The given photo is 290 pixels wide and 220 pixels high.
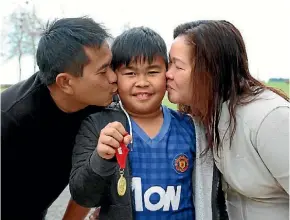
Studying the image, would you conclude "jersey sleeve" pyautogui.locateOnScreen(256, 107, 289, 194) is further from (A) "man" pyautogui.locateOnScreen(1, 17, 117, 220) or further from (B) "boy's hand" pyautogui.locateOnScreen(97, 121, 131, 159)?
(A) "man" pyautogui.locateOnScreen(1, 17, 117, 220)

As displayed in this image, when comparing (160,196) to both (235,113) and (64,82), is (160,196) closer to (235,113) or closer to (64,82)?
(235,113)

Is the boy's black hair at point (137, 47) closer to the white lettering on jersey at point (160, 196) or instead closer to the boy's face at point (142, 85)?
the boy's face at point (142, 85)

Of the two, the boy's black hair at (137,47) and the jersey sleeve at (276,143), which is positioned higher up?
the boy's black hair at (137,47)

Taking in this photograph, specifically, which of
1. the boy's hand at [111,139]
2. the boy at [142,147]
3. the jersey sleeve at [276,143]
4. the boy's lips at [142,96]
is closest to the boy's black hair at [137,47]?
the boy at [142,147]

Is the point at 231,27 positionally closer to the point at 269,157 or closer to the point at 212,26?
the point at 212,26

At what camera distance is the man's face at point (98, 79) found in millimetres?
1723

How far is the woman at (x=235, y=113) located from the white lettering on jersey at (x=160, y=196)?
0.21 meters

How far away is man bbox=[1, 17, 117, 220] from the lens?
1.71 m

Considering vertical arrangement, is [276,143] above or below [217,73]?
below

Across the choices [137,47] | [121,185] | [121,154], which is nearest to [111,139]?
[121,154]

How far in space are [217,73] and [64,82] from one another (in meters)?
0.63

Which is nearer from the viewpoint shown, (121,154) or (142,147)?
(121,154)

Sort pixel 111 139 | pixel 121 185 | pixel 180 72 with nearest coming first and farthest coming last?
pixel 111 139 < pixel 121 185 < pixel 180 72

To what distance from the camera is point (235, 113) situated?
1552 millimetres
